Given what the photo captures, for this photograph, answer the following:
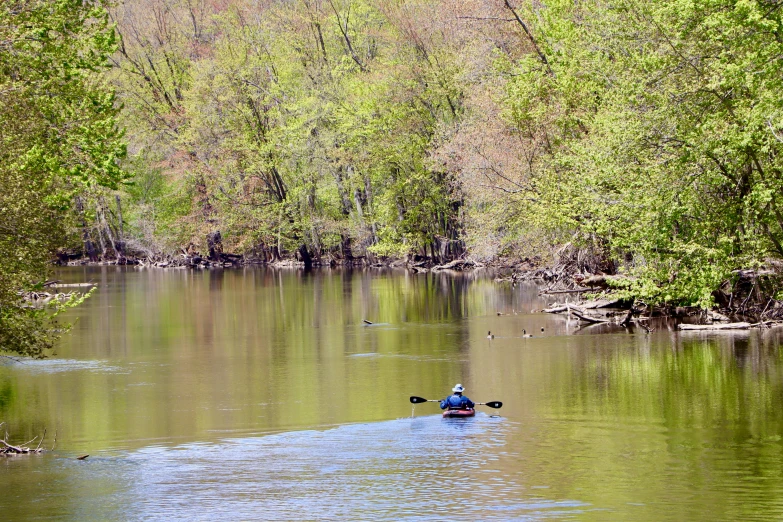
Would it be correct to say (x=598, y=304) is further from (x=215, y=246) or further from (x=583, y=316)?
(x=215, y=246)

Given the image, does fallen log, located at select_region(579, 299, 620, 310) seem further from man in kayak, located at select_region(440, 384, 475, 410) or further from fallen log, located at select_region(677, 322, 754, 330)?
man in kayak, located at select_region(440, 384, 475, 410)

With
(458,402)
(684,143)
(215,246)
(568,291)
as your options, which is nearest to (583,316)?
(568,291)

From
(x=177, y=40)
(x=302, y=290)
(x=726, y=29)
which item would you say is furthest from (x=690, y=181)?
(x=177, y=40)

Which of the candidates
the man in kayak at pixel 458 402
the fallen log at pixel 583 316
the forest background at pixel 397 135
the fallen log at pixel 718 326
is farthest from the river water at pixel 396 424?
the forest background at pixel 397 135

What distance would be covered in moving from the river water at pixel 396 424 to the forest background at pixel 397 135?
2.87m

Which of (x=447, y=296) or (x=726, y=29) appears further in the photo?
(x=447, y=296)

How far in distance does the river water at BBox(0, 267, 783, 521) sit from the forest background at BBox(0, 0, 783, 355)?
113 inches

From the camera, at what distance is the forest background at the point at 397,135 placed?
2489cm

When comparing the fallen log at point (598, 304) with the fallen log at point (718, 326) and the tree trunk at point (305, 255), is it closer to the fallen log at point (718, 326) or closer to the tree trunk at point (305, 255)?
the fallen log at point (718, 326)

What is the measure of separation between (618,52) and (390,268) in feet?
144

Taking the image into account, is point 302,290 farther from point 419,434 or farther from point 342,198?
point 419,434

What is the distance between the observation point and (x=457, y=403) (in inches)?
885

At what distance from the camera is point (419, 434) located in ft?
69.6

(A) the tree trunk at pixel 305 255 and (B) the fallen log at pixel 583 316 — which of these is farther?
(A) the tree trunk at pixel 305 255
